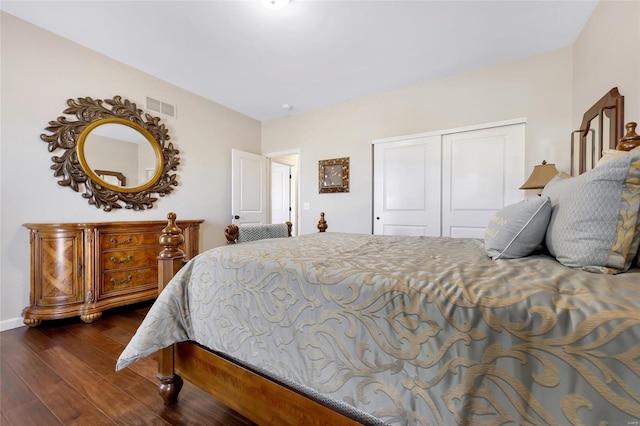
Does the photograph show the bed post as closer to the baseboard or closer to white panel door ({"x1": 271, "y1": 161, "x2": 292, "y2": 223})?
the baseboard

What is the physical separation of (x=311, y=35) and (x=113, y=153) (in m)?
2.57

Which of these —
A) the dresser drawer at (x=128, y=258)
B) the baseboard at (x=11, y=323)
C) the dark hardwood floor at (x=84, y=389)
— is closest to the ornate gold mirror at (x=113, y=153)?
the dresser drawer at (x=128, y=258)

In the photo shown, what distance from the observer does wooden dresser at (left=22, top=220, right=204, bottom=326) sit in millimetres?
2357

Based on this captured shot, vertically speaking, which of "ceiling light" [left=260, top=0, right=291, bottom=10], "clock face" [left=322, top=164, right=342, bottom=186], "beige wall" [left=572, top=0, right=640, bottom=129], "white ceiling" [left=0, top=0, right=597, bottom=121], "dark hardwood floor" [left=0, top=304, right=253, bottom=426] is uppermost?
"white ceiling" [left=0, top=0, right=597, bottom=121]

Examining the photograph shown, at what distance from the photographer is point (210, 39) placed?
260 cm

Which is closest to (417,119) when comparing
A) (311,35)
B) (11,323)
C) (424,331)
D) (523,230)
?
(311,35)

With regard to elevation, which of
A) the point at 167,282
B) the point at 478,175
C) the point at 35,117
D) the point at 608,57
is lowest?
the point at 167,282

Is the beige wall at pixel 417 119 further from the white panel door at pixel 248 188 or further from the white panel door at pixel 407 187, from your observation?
the white panel door at pixel 248 188

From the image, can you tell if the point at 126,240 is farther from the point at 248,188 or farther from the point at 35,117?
the point at 248,188

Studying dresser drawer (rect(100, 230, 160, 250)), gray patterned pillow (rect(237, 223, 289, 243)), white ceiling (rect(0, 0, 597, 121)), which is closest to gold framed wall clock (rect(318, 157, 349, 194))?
white ceiling (rect(0, 0, 597, 121))

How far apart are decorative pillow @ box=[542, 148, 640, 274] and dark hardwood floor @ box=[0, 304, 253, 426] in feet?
5.14

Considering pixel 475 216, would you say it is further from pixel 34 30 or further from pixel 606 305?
pixel 34 30

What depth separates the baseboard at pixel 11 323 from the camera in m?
2.29

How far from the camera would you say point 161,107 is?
342 centimetres
